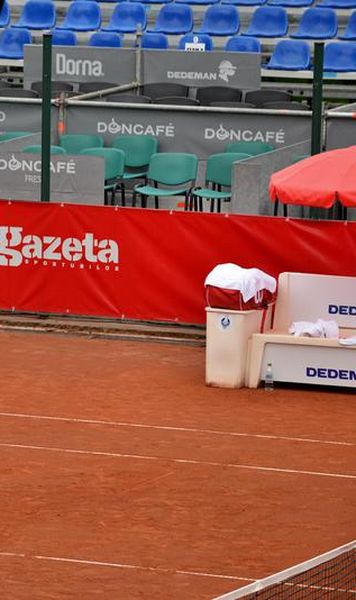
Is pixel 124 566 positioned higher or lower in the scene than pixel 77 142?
lower

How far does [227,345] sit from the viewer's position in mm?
13930

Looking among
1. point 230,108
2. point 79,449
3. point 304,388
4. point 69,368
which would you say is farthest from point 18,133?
point 79,449

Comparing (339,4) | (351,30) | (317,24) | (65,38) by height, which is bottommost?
(65,38)

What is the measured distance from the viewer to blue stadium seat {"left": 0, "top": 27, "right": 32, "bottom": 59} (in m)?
28.3

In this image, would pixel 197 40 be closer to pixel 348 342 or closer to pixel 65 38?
pixel 65 38

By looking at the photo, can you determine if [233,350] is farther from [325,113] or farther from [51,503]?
[325,113]

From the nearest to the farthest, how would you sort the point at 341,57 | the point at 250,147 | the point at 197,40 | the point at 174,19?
the point at 250,147
the point at 197,40
the point at 341,57
the point at 174,19

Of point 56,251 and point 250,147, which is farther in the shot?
point 250,147

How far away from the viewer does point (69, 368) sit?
48.5 ft

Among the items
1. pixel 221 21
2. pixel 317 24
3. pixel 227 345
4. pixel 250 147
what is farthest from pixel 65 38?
pixel 227 345

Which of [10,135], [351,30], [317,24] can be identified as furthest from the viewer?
[317,24]

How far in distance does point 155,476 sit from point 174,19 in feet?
63.2

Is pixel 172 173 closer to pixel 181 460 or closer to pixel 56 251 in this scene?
pixel 56 251

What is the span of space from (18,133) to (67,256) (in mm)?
5464
